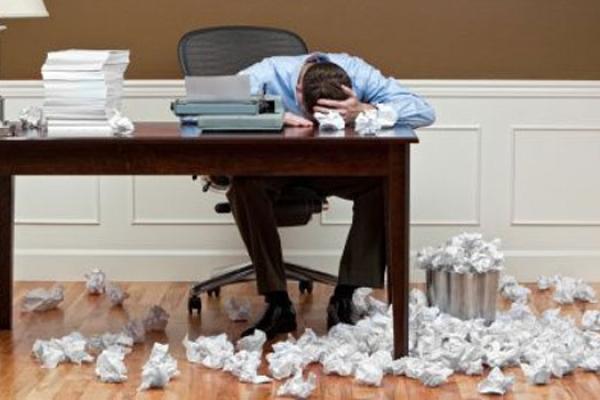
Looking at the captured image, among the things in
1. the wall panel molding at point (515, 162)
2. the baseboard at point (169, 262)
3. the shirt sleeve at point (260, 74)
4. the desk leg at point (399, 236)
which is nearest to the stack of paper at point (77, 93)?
the shirt sleeve at point (260, 74)

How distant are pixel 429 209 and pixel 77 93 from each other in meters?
1.93

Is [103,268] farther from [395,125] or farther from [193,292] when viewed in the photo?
[395,125]

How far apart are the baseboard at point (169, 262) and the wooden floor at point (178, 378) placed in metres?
0.54

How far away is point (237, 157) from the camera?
3.66 metres

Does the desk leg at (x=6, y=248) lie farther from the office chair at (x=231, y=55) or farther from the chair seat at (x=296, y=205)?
the chair seat at (x=296, y=205)

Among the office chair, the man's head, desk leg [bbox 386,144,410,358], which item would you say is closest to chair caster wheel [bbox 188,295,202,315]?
the office chair

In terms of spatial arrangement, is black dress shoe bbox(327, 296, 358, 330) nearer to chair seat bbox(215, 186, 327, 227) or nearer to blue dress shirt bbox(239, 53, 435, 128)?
chair seat bbox(215, 186, 327, 227)

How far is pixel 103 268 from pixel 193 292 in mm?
712

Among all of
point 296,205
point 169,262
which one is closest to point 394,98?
point 296,205

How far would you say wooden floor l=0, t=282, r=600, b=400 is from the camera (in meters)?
3.59

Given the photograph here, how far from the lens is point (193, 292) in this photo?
469 centimetres

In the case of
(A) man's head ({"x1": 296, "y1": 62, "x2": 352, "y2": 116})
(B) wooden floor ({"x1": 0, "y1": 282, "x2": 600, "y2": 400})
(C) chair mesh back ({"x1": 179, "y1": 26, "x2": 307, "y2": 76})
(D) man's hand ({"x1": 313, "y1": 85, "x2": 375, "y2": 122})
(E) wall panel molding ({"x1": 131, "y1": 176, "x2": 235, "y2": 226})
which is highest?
(C) chair mesh back ({"x1": 179, "y1": 26, "x2": 307, "y2": 76})

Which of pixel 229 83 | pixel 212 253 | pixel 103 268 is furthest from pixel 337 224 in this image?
pixel 229 83

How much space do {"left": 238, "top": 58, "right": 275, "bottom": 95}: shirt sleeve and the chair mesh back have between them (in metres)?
0.35
